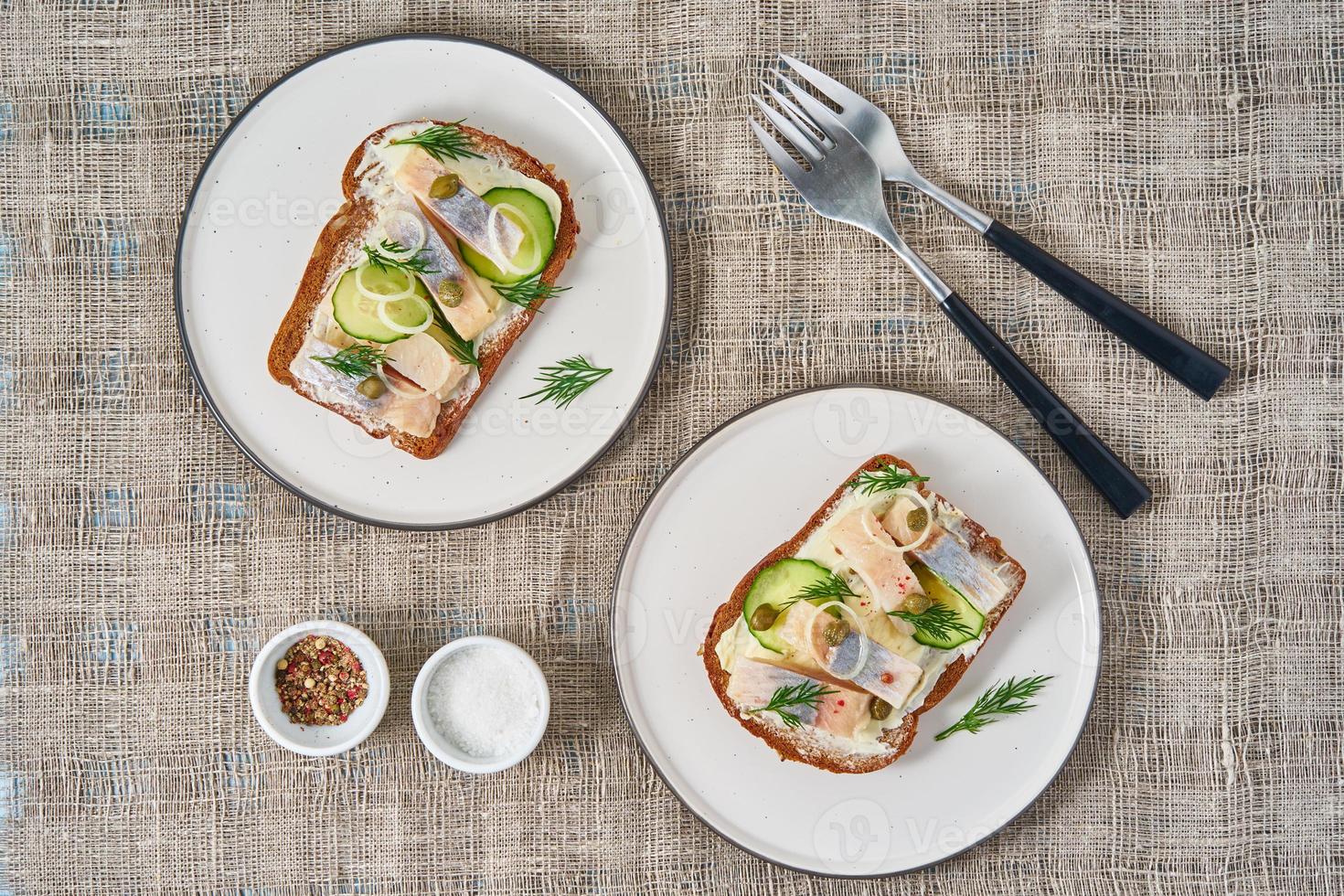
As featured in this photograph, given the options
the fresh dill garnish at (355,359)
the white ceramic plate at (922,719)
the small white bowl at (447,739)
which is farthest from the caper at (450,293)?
the small white bowl at (447,739)

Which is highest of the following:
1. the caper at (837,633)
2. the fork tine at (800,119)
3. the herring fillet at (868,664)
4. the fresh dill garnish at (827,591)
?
the fork tine at (800,119)

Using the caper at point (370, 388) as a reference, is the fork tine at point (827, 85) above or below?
above

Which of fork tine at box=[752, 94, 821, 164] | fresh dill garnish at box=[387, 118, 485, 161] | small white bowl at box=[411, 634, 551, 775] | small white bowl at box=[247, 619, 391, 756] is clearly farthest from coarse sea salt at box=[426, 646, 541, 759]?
fork tine at box=[752, 94, 821, 164]

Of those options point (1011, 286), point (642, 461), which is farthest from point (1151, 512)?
point (642, 461)

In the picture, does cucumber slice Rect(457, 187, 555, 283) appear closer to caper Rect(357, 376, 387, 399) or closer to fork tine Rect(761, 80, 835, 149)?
caper Rect(357, 376, 387, 399)

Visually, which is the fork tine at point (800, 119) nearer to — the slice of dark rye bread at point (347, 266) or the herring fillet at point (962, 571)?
the slice of dark rye bread at point (347, 266)
